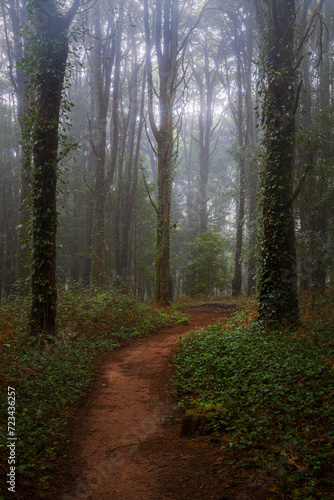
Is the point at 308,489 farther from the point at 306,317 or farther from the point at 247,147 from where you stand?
the point at 247,147

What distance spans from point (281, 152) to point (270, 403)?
554cm

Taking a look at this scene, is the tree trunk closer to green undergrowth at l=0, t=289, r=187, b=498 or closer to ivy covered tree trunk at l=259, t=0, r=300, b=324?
green undergrowth at l=0, t=289, r=187, b=498

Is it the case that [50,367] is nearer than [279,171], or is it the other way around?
[50,367]

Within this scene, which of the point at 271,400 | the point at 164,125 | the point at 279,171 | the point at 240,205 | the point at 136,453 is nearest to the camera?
the point at 136,453

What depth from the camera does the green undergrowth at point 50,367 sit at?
128 inches

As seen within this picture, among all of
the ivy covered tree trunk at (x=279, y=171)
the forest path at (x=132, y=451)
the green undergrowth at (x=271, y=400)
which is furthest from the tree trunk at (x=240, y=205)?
the forest path at (x=132, y=451)

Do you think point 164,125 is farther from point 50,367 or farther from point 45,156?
point 50,367

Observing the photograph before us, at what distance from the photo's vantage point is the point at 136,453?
3.76 m

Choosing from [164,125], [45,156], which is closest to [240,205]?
[164,125]

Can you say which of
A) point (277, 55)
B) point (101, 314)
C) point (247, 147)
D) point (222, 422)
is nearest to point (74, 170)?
A: point (247, 147)

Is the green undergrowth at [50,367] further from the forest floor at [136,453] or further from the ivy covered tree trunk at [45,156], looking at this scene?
the ivy covered tree trunk at [45,156]

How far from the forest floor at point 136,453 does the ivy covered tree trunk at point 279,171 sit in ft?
9.91

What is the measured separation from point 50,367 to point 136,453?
228 centimetres

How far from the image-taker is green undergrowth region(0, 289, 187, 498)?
3242mm
